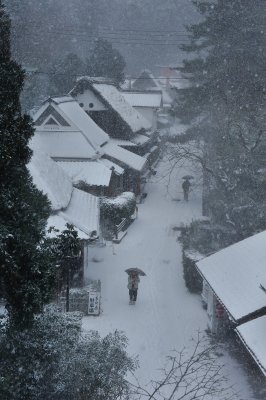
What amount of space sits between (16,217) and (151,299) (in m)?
10.4

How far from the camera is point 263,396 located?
11859 mm

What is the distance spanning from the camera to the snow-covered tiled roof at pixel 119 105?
1283 inches

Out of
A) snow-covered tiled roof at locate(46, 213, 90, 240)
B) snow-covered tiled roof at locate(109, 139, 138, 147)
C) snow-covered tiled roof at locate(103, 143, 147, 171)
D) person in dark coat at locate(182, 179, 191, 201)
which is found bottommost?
snow-covered tiled roof at locate(46, 213, 90, 240)

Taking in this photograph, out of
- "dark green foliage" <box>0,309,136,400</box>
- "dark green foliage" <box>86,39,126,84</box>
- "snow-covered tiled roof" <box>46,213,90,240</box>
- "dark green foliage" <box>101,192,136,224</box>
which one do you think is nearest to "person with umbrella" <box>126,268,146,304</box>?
"snow-covered tiled roof" <box>46,213,90,240</box>

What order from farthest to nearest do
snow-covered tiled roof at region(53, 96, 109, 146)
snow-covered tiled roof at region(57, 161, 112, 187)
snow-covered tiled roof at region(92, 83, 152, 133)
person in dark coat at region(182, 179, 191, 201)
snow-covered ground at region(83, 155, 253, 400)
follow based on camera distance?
snow-covered tiled roof at region(92, 83, 152, 133) < person in dark coat at region(182, 179, 191, 201) < snow-covered tiled roof at region(53, 96, 109, 146) < snow-covered tiled roof at region(57, 161, 112, 187) < snow-covered ground at region(83, 155, 253, 400)

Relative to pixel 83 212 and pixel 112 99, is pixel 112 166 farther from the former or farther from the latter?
pixel 83 212

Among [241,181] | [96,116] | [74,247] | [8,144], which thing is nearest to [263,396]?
[74,247]

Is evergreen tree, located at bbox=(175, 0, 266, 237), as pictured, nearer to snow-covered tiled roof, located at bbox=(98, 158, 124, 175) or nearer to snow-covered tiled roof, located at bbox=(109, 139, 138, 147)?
snow-covered tiled roof, located at bbox=(109, 139, 138, 147)

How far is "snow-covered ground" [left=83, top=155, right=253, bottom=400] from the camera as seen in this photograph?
13961 millimetres

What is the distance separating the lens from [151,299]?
1783 centimetres

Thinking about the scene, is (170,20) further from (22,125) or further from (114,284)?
(22,125)

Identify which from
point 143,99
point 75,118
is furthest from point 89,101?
point 143,99

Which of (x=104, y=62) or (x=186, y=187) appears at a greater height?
(x=104, y=62)

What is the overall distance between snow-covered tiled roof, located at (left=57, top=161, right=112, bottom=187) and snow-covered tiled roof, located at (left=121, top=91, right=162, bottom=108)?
18.6m
